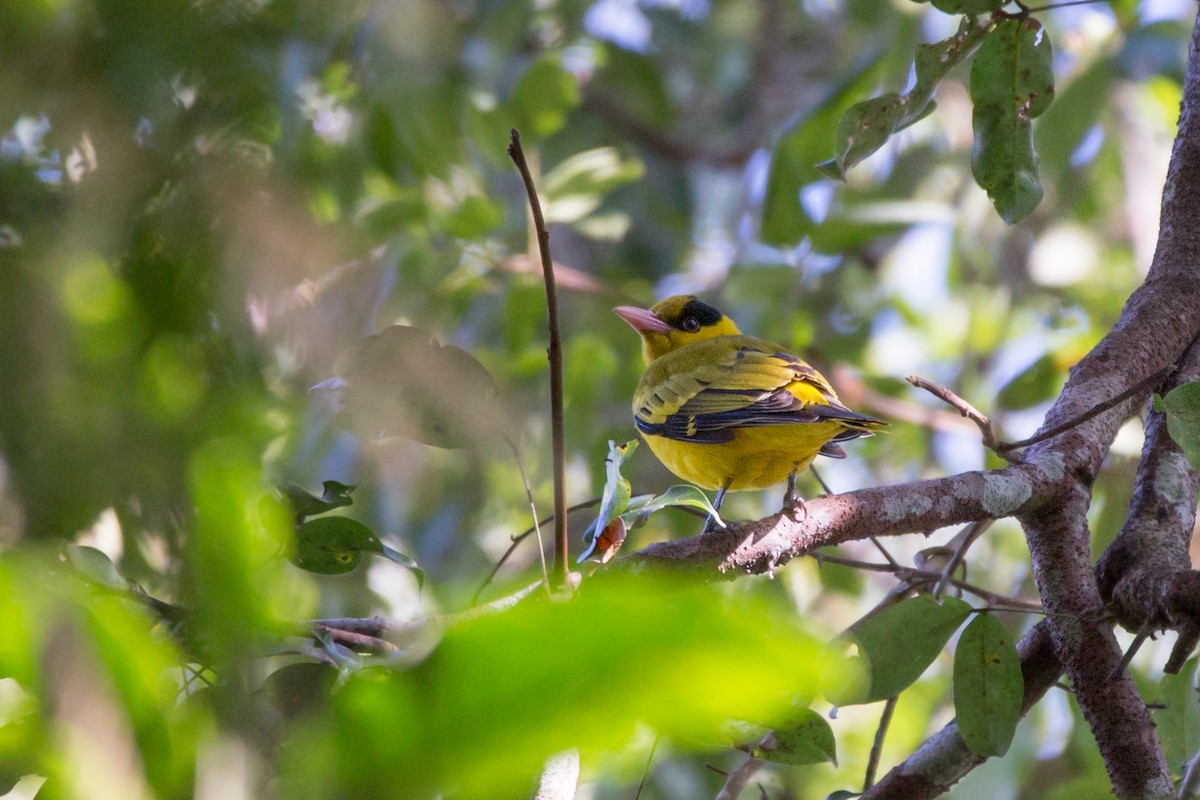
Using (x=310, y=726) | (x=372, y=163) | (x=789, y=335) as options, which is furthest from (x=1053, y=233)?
(x=310, y=726)

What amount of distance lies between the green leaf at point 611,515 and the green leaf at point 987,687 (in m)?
0.64

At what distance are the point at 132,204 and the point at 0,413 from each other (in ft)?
0.93

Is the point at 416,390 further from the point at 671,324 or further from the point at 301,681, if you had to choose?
the point at 671,324

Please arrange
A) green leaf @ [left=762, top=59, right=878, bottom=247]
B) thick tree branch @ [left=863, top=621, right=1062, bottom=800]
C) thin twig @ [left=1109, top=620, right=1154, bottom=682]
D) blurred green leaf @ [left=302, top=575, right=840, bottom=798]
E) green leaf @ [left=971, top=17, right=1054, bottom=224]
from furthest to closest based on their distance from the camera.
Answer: green leaf @ [left=762, top=59, right=878, bottom=247]
green leaf @ [left=971, top=17, right=1054, bottom=224]
thick tree branch @ [left=863, top=621, right=1062, bottom=800]
thin twig @ [left=1109, top=620, right=1154, bottom=682]
blurred green leaf @ [left=302, top=575, right=840, bottom=798]

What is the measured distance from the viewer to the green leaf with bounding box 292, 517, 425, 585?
6.17 feet

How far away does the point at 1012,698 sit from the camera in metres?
1.86

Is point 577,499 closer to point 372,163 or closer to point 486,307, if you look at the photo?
point 486,307

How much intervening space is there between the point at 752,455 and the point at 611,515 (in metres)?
1.33

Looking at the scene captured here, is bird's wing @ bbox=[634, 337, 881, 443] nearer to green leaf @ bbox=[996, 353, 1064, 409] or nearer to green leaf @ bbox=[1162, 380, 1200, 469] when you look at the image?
green leaf @ bbox=[996, 353, 1064, 409]

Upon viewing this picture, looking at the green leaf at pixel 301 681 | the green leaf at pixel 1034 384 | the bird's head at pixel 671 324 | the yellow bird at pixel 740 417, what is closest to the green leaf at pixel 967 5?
the yellow bird at pixel 740 417

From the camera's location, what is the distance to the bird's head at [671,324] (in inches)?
173

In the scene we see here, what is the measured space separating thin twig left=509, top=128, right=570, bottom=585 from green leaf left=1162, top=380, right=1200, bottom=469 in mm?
1057

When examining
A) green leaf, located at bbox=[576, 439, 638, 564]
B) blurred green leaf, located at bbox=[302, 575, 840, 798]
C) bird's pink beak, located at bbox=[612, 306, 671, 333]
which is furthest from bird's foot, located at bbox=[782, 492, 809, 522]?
bird's pink beak, located at bbox=[612, 306, 671, 333]

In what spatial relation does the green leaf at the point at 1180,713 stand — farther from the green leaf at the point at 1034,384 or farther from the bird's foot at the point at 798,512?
the green leaf at the point at 1034,384
